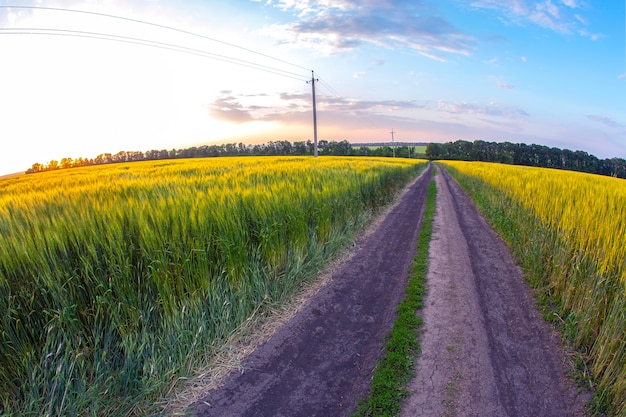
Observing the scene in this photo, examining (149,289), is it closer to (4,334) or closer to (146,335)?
(146,335)

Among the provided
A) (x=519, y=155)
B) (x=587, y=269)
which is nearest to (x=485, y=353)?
(x=587, y=269)

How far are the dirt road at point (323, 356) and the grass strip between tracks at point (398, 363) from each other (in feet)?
0.39

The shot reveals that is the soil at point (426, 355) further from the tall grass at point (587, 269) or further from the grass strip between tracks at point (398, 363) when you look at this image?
the tall grass at point (587, 269)

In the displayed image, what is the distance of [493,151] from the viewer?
109750 millimetres

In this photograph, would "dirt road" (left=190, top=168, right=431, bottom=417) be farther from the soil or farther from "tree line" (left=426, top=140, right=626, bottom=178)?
"tree line" (left=426, top=140, right=626, bottom=178)

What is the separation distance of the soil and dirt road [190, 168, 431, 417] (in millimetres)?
12

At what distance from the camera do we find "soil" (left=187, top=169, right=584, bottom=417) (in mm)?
3066

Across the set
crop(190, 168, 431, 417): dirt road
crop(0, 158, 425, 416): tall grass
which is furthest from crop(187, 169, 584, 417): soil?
crop(0, 158, 425, 416): tall grass

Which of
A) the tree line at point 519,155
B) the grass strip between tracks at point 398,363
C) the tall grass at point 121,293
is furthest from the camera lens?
the tree line at point 519,155

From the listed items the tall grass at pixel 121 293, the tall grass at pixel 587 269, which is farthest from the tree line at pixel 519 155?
the tall grass at pixel 121 293

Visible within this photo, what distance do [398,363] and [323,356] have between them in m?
0.95

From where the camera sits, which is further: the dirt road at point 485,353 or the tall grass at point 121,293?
the dirt road at point 485,353

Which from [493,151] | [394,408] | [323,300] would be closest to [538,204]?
[323,300]

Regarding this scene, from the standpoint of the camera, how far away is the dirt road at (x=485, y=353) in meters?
3.07
